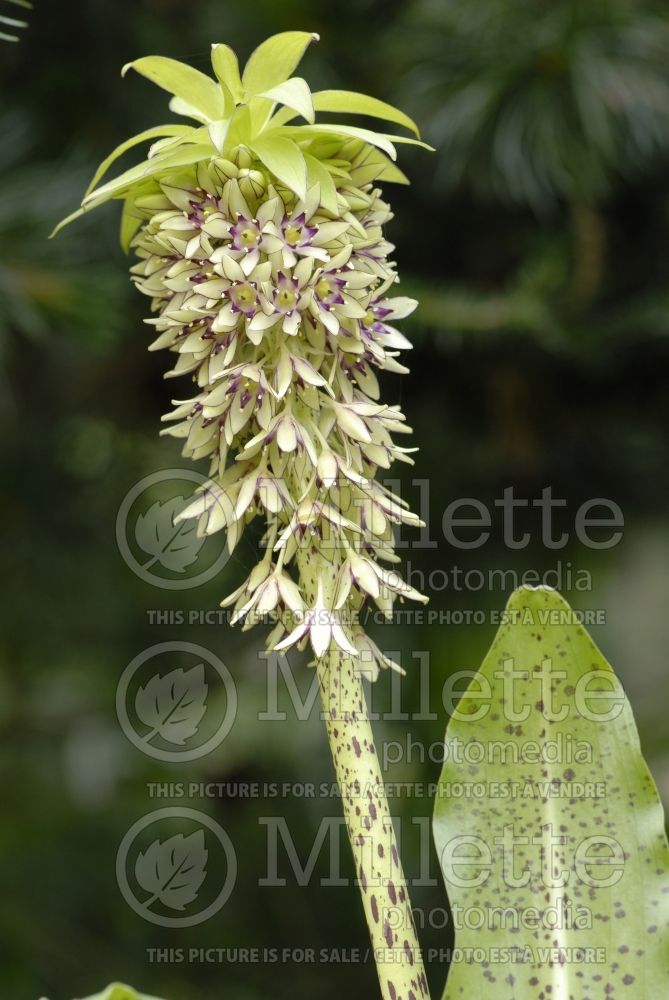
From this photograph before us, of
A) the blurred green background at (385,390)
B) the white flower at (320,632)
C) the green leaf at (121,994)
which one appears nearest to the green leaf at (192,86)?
the white flower at (320,632)

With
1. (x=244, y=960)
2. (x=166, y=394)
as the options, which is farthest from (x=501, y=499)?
(x=244, y=960)

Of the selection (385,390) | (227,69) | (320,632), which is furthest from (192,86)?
(385,390)

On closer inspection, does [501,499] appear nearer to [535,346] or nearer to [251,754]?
[535,346]

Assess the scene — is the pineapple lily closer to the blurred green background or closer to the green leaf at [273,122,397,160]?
the green leaf at [273,122,397,160]

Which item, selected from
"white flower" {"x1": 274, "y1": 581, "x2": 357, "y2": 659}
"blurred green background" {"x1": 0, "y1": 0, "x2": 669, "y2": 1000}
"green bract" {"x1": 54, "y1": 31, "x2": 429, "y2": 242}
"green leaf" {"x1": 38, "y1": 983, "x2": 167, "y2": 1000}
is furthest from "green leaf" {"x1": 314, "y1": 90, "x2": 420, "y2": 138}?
"blurred green background" {"x1": 0, "y1": 0, "x2": 669, "y2": 1000}

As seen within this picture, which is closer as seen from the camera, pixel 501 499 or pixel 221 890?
pixel 501 499

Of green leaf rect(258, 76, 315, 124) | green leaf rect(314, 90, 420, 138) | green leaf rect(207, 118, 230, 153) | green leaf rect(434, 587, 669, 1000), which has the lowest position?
green leaf rect(434, 587, 669, 1000)

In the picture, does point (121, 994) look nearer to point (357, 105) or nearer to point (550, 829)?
point (550, 829)
